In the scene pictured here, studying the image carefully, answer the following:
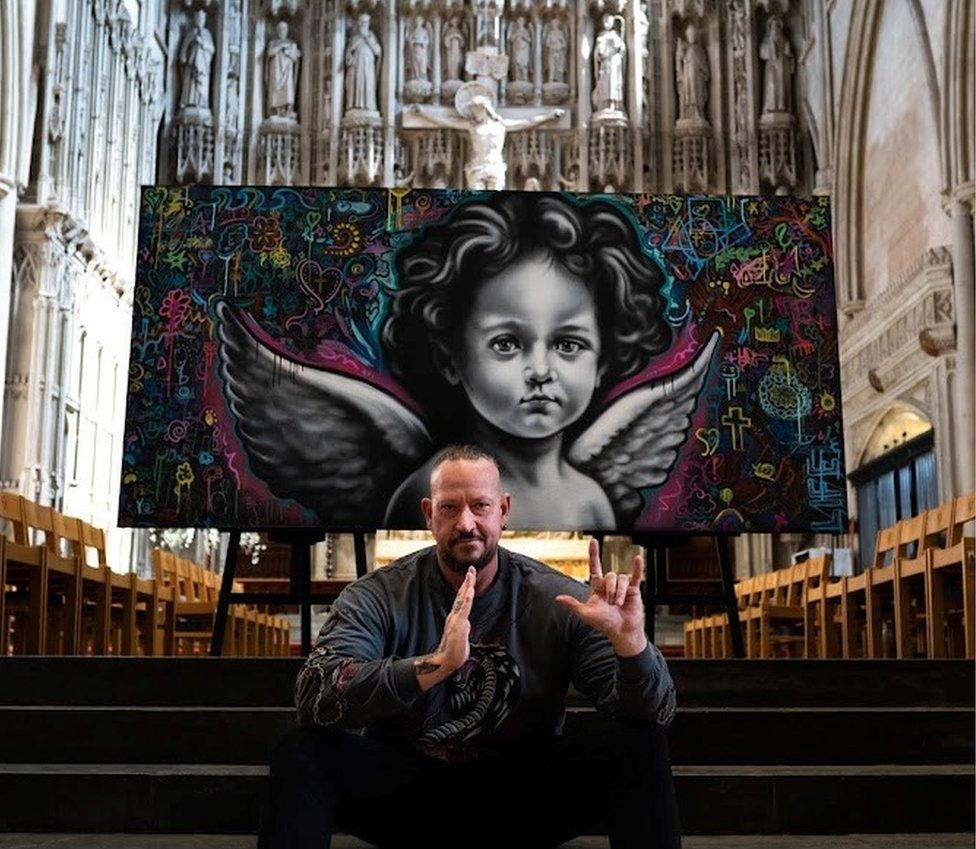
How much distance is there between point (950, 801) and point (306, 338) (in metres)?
3.33

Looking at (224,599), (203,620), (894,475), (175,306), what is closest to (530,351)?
(175,306)

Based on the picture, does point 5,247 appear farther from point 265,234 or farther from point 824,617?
point 824,617

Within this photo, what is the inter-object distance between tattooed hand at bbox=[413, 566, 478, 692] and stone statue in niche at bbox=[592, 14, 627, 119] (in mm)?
16694

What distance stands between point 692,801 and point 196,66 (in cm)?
Result: 1641

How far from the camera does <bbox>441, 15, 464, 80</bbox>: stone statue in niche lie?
1911cm

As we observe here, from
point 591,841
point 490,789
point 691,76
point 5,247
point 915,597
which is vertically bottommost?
point 591,841

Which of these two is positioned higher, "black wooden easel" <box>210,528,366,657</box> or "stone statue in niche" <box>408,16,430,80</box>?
"stone statue in niche" <box>408,16,430,80</box>

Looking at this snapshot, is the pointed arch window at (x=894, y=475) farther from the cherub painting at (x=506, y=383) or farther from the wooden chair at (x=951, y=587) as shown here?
the cherub painting at (x=506, y=383)

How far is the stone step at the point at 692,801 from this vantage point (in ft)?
12.3

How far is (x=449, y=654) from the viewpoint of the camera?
250cm

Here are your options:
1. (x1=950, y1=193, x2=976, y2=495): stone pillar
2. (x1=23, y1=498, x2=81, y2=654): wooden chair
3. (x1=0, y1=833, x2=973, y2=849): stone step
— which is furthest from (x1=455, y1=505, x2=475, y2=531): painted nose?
(x1=950, y1=193, x2=976, y2=495): stone pillar

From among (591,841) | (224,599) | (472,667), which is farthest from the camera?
(224,599)

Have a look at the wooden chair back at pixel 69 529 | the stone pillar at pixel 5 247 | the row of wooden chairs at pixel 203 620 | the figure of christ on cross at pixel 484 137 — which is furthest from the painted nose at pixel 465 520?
the figure of christ on cross at pixel 484 137

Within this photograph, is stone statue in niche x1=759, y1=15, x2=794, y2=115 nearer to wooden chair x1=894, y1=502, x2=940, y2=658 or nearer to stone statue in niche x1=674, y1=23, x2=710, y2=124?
stone statue in niche x1=674, y1=23, x2=710, y2=124
